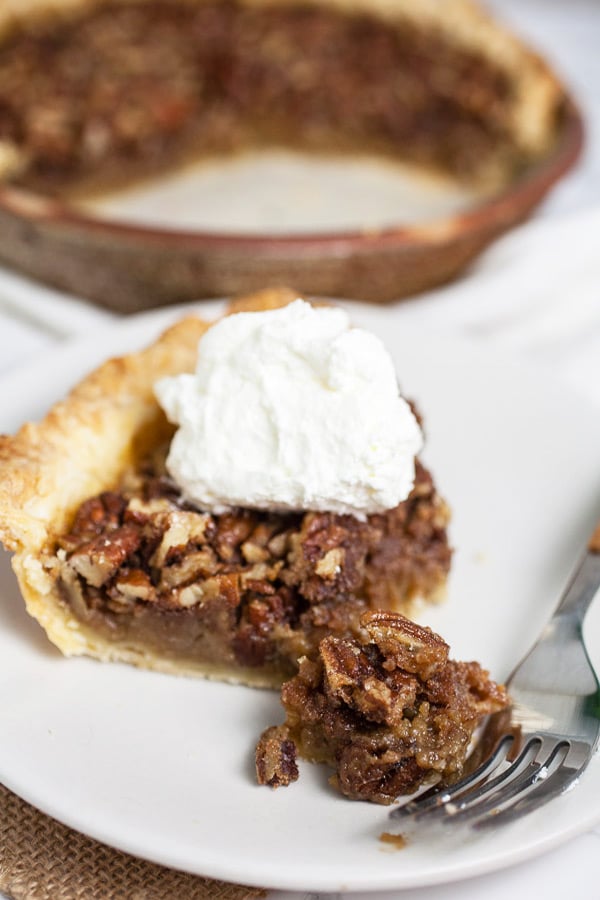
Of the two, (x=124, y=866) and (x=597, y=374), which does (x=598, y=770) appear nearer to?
(x=124, y=866)

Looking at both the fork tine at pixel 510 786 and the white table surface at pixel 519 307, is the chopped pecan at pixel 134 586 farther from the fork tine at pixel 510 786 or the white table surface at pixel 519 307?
the white table surface at pixel 519 307

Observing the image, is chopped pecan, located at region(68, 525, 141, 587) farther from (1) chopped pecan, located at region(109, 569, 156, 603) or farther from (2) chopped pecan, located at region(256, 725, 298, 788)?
(2) chopped pecan, located at region(256, 725, 298, 788)

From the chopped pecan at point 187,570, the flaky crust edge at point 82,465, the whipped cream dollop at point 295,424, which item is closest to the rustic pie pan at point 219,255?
the flaky crust edge at point 82,465

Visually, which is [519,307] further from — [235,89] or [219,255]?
[235,89]

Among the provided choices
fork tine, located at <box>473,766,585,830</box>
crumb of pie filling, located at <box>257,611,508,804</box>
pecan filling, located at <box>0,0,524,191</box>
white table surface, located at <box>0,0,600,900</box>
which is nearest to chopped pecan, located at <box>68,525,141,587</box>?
crumb of pie filling, located at <box>257,611,508,804</box>

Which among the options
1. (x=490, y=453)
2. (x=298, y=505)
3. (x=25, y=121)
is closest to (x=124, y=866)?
(x=298, y=505)

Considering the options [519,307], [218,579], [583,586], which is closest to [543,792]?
→ [583,586]
